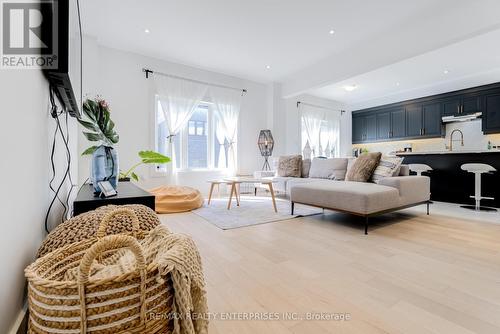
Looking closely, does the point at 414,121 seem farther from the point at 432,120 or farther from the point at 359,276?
the point at 359,276

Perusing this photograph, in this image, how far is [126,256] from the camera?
3.29 ft

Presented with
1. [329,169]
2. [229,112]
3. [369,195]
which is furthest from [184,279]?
[229,112]

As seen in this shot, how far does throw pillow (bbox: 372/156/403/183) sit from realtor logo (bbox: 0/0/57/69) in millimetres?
3494

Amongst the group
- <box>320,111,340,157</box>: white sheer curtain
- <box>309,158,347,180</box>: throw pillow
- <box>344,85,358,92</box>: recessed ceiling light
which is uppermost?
<box>344,85,358,92</box>: recessed ceiling light

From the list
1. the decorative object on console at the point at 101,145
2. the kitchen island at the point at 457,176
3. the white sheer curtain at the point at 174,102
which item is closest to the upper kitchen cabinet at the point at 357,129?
the kitchen island at the point at 457,176

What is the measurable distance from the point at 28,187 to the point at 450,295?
2167mm

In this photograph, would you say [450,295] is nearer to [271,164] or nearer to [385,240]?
[385,240]

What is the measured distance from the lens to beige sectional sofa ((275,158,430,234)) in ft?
8.09

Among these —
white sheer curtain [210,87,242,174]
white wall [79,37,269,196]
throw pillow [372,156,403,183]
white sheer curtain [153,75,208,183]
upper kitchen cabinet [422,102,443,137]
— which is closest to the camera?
throw pillow [372,156,403,183]

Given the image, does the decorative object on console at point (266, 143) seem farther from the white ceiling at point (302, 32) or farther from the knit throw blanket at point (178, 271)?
the knit throw blanket at point (178, 271)

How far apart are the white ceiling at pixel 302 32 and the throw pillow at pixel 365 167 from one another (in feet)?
5.00

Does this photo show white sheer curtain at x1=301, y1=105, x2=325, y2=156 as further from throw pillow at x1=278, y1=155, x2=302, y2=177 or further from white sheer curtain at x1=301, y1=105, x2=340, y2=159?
throw pillow at x1=278, y1=155, x2=302, y2=177

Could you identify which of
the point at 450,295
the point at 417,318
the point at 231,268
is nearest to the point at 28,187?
the point at 231,268

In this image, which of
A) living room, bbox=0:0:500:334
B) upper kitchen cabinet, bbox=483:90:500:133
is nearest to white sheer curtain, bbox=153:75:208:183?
living room, bbox=0:0:500:334
